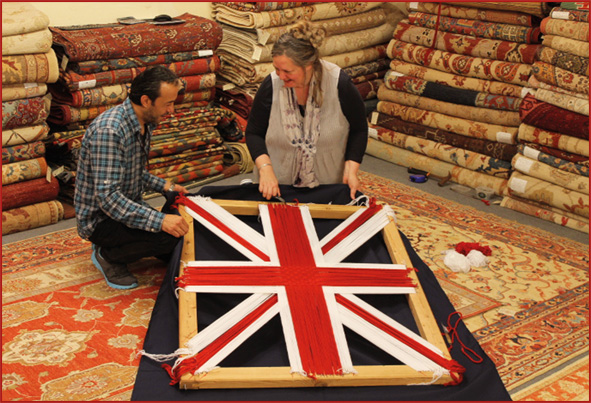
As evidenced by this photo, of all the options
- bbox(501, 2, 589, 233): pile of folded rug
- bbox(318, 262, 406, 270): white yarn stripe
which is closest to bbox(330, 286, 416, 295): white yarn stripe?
bbox(318, 262, 406, 270): white yarn stripe

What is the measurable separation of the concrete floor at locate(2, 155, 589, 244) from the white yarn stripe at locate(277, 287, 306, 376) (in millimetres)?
1926

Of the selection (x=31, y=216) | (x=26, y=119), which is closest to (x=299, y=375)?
(x=31, y=216)

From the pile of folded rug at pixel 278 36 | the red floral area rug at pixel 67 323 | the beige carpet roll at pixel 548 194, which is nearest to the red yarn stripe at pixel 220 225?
the red floral area rug at pixel 67 323

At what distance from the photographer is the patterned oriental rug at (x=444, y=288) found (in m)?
2.64

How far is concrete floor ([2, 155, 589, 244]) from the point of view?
12.9ft

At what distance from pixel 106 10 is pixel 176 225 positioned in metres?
2.38

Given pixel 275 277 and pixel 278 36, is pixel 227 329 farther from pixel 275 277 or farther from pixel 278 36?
pixel 278 36

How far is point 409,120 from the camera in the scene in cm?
527

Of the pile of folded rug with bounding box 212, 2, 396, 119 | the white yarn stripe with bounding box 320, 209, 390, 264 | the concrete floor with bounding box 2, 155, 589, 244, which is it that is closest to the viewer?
the white yarn stripe with bounding box 320, 209, 390, 264

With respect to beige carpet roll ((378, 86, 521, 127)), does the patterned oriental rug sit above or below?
below

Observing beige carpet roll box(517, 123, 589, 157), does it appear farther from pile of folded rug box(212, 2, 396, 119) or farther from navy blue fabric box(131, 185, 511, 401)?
navy blue fabric box(131, 185, 511, 401)

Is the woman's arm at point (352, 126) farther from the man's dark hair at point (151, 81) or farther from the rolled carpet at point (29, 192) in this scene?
the rolled carpet at point (29, 192)

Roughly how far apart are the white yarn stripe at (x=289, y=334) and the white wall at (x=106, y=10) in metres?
2.78

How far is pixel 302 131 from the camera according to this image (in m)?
3.32
